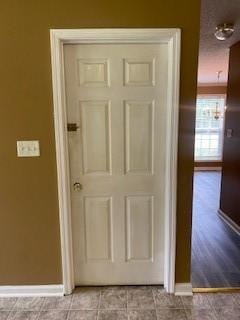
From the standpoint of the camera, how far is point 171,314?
2010 millimetres

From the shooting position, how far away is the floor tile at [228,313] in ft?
6.46

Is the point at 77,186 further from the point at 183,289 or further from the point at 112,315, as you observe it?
the point at 183,289

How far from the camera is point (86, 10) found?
74.4 inches

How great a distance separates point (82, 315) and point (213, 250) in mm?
1632

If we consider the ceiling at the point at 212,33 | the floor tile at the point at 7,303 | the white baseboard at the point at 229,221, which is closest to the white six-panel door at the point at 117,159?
the floor tile at the point at 7,303

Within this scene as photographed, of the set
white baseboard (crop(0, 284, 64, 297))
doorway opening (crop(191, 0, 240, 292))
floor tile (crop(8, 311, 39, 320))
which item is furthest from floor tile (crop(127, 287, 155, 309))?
floor tile (crop(8, 311, 39, 320))

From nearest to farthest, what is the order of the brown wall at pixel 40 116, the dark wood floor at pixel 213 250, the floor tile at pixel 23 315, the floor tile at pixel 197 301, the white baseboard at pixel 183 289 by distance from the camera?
the brown wall at pixel 40 116 → the floor tile at pixel 23 315 → the floor tile at pixel 197 301 → the white baseboard at pixel 183 289 → the dark wood floor at pixel 213 250

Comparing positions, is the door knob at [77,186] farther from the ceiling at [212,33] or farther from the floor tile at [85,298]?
the ceiling at [212,33]

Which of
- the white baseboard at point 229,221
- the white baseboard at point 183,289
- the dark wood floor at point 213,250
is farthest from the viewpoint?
the white baseboard at point 229,221

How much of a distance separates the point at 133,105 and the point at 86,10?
741mm

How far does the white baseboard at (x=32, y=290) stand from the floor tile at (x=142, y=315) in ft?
2.02

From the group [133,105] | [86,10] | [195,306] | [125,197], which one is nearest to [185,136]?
[133,105]

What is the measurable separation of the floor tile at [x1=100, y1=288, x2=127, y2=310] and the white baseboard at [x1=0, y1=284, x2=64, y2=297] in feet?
1.18

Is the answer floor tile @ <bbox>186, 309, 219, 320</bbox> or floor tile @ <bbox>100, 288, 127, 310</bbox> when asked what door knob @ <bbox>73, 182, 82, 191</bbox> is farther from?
floor tile @ <bbox>186, 309, 219, 320</bbox>
